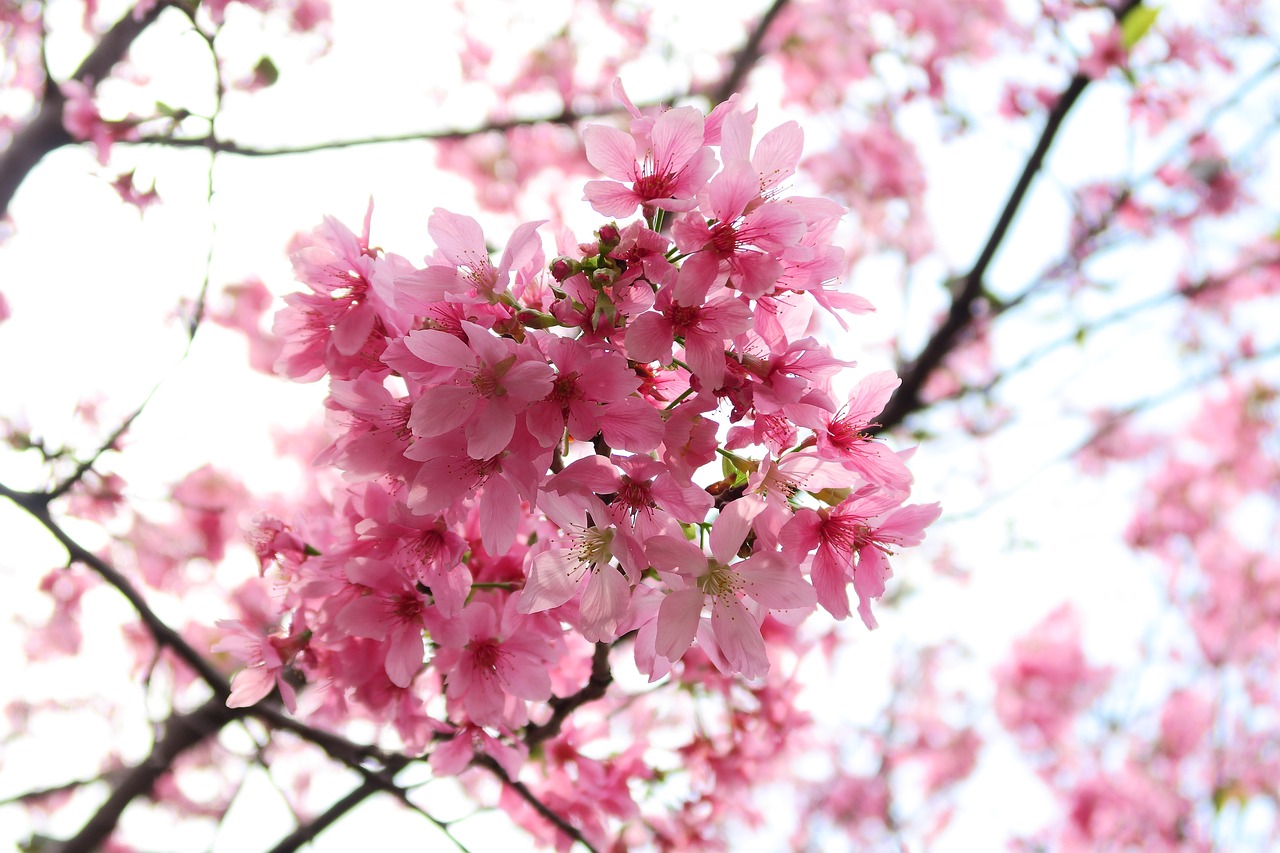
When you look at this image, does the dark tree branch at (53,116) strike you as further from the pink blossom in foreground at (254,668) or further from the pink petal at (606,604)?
the pink petal at (606,604)

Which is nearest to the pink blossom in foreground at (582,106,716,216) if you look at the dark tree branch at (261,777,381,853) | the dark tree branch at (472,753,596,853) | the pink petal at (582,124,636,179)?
the pink petal at (582,124,636,179)

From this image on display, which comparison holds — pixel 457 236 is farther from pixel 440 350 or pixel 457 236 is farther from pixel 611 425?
pixel 611 425

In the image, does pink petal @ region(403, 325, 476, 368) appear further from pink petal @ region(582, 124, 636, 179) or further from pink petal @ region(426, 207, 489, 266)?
pink petal @ region(582, 124, 636, 179)

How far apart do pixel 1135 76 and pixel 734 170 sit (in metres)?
4.14

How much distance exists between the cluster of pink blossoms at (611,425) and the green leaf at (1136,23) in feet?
10.8

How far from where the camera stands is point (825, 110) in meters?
6.60

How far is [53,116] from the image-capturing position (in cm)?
332

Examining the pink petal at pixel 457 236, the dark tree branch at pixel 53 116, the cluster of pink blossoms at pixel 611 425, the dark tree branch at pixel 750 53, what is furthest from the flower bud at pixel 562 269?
the dark tree branch at pixel 750 53

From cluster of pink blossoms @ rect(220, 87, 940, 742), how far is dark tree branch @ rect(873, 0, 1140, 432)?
2.28 metres

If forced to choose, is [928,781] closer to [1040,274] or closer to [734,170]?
[1040,274]

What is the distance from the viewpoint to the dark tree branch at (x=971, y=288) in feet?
11.9

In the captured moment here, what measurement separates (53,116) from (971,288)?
3.84 meters

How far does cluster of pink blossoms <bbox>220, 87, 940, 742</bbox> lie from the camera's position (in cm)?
128

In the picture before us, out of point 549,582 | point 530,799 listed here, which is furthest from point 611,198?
point 530,799
